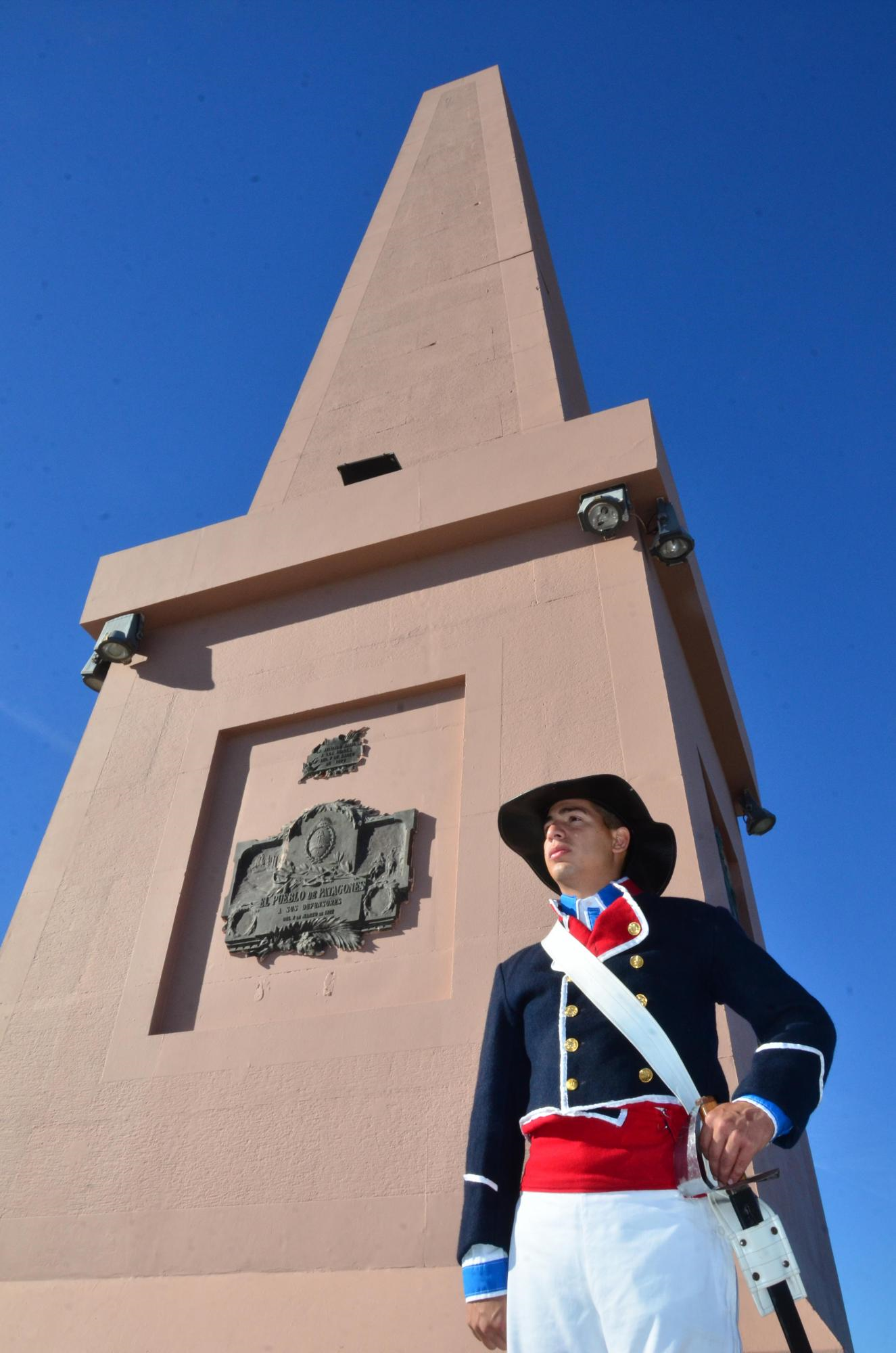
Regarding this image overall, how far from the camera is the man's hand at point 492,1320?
7.29 feet

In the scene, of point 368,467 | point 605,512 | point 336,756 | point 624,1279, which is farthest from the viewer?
point 368,467

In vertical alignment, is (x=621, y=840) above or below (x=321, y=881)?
below

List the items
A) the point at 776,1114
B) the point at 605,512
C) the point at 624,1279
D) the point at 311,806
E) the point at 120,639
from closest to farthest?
the point at 624,1279 → the point at 776,1114 → the point at 311,806 → the point at 605,512 → the point at 120,639

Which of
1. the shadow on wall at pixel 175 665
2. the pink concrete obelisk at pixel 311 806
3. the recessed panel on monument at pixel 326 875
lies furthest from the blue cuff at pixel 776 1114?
the shadow on wall at pixel 175 665

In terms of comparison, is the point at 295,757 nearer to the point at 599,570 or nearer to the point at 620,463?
the point at 599,570

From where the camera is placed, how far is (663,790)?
4559 millimetres

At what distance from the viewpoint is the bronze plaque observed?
15.8ft

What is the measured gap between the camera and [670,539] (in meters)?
5.71

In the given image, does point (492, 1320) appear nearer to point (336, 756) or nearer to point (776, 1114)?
point (776, 1114)

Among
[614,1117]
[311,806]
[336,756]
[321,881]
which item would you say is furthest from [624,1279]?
[336,756]

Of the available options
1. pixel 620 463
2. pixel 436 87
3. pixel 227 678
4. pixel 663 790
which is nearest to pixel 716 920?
pixel 663 790

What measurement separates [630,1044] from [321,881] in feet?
9.39

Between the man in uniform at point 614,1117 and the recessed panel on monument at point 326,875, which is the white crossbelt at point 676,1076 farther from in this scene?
the recessed panel on monument at point 326,875

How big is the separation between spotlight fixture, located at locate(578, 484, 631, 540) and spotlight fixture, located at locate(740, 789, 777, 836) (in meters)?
3.68
